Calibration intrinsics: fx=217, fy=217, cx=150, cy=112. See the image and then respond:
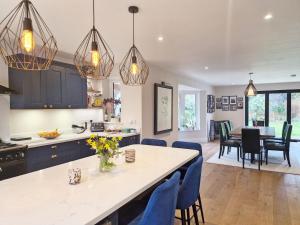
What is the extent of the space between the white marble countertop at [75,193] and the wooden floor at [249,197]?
129 centimetres

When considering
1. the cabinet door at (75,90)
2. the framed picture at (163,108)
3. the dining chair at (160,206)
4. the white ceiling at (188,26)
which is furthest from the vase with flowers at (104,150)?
the framed picture at (163,108)

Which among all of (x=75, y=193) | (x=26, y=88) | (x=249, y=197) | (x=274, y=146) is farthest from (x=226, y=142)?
(x=75, y=193)

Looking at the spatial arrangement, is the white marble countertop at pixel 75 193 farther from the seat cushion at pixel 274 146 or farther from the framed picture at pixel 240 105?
the framed picture at pixel 240 105

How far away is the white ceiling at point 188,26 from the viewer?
225cm

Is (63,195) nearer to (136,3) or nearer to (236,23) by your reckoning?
(136,3)

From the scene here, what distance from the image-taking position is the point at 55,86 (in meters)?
4.03

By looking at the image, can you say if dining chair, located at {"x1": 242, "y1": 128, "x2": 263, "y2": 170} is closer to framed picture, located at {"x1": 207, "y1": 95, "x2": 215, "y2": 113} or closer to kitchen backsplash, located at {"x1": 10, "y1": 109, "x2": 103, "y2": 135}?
kitchen backsplash, located at {"x1": 10, "y1": 109, "x2": 103, "y2": 135}

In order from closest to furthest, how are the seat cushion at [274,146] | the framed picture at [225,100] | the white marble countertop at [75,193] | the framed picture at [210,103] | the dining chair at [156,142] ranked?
the white marble countertop at [75,193] < the dining chair at [156,142] < the seat cushion at [274,146] < the framed picture at [210,103] < the framed picture at [225,100]

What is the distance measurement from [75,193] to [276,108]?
9848 millimetres

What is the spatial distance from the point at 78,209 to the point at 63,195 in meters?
0.26

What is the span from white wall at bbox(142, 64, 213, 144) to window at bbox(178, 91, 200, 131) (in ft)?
0.62

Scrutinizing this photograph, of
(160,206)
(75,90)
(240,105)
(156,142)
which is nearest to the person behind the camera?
(160,206)

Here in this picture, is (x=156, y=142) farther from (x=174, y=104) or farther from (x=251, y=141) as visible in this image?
(x=174, y=104)

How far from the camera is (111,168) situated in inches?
80.4
